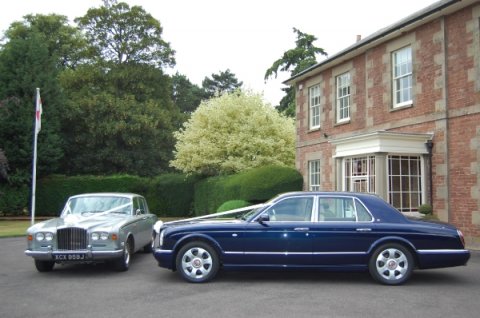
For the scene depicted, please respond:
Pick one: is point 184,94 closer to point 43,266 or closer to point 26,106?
point 26,106

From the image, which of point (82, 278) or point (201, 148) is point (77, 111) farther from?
point (82, 278)

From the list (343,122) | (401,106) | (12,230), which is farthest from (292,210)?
(12,230)

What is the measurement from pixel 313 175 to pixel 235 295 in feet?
48.1

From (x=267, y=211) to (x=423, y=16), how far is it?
980 centimetres

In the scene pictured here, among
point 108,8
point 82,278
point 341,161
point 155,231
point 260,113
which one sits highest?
point 108,8

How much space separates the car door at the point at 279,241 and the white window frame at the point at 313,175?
42.4 ft

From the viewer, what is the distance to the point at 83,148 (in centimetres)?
3572

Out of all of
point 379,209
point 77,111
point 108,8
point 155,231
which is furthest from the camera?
point 108,8

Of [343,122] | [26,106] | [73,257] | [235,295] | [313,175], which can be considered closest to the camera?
[235,295]

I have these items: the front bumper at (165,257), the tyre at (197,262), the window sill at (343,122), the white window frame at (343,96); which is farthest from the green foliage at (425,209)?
the front bumper at (165,257)

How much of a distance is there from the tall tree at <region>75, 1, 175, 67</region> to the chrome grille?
30234 mm

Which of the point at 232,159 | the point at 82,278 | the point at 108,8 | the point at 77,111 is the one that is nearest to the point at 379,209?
the point at 82,278

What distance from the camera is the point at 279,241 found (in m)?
7.97

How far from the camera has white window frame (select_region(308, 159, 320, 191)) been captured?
21.0m
